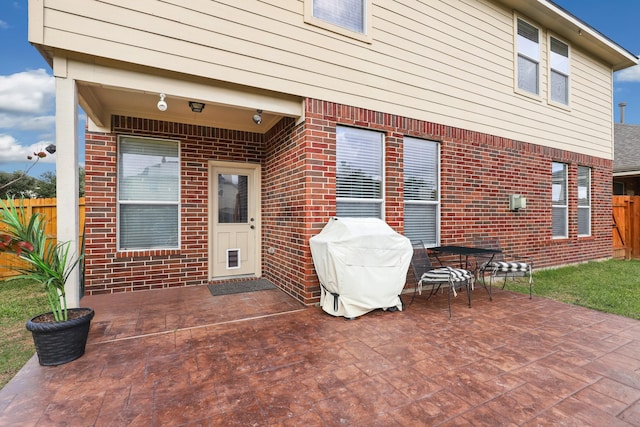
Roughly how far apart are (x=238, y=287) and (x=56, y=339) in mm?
2492

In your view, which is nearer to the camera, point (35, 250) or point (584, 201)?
point (35, 250)

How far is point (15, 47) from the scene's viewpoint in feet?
48.2

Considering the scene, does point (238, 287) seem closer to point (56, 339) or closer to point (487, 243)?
point (56, 339)

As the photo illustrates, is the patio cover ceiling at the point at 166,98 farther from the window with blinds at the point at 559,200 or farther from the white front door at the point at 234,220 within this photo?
the window with blinds at the point at 559,200

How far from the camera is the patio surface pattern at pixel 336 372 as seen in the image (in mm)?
1832

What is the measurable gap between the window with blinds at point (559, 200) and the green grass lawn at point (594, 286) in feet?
2.79

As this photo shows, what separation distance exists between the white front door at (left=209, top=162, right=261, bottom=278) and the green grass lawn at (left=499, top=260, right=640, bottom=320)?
4.52 m

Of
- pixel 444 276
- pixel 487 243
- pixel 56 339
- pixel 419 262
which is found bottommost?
pixel 56 339

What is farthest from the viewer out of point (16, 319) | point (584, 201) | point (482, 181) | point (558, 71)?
point (584, 201)

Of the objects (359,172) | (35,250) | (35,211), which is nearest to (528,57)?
(359,172)

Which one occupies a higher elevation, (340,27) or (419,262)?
(340,27)

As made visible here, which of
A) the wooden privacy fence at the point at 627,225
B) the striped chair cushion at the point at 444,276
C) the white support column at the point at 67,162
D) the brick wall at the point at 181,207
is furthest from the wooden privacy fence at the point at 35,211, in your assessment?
the wooden privacy fence at the point at 627,225

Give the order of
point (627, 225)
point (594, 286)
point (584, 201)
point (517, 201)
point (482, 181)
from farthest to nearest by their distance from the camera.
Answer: point (627, 225), point (584, 201), point (517, 201), point (482, 181), point (594, 286)

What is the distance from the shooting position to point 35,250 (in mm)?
2506
